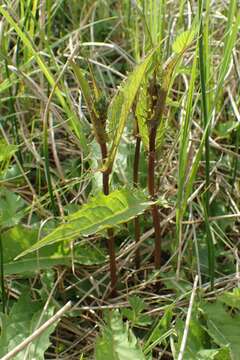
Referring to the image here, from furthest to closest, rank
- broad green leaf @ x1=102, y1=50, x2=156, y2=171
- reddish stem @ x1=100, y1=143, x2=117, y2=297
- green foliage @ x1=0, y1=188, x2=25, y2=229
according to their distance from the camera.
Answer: green foliage @ x1=0, y1=188, x2=25, y2=229 < reddish stem @ x1=100, y1=143, x2=117, y2=297 < broad green leaf @ x1=102, y1=50, x2=156, y2=171

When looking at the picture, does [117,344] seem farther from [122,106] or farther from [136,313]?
[122,106]

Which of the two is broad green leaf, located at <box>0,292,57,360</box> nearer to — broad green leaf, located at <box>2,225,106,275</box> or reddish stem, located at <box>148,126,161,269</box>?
broad green leaf, located at <box>2,225,106,275</box>

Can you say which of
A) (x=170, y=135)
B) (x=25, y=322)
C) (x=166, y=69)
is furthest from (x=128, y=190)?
(x=170, y=135)

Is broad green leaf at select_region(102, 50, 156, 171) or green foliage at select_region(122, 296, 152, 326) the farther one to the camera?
green foliage at select_region(122, 296, 152, 326)

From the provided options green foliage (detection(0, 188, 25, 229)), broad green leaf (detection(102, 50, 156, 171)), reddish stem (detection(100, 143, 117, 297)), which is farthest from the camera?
green foliage (detection(0, 188, 25, 229))

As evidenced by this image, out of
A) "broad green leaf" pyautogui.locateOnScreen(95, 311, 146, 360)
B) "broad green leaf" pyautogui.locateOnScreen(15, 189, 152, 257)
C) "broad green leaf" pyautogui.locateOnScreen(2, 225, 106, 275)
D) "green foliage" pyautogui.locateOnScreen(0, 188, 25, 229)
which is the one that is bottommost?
"broad green leaf" pyautogui.locateOnScreen(95, 311, 146, 360)

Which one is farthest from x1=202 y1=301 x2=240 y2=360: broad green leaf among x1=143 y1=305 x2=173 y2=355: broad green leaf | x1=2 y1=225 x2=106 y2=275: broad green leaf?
x1=2 y1=225 x2=106 y2=275: broad green leaf

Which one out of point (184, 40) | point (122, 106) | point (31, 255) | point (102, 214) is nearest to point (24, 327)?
point (31, 255)
